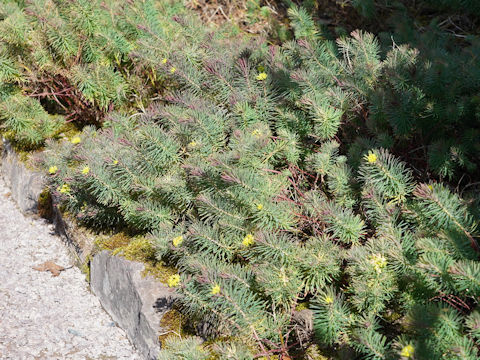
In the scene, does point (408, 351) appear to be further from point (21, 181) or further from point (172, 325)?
point (21, 181)

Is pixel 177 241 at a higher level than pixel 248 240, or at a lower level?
lower

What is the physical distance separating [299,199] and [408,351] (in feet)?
3.55

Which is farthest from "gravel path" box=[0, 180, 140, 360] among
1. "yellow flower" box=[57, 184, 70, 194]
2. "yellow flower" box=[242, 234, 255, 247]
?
"yellow flower" box=[242, 234, 255, 247]

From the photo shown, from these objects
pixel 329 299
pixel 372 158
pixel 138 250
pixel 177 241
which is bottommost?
pixel 138 250

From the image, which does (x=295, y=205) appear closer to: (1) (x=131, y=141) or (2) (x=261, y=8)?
(1) (x=131, y=141)

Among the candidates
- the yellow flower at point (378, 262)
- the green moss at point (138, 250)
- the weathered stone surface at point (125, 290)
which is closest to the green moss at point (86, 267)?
the weathered stone surface at point (125, 290)

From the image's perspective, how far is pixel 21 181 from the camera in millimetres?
4500

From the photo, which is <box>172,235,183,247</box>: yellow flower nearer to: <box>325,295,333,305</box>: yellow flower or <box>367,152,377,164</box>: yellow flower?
<box>325,295,333,305</box>: yellow flower

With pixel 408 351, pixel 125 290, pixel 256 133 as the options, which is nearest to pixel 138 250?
pixel 125 290

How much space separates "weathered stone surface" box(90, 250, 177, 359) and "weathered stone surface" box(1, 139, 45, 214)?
3.92 feet

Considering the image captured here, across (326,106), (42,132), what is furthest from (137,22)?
(326,106)

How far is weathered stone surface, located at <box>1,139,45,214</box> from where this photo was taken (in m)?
4.31

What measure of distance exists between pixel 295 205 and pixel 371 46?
106cm

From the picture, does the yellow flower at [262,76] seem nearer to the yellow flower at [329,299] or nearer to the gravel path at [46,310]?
the yellow flower at [329,299]
